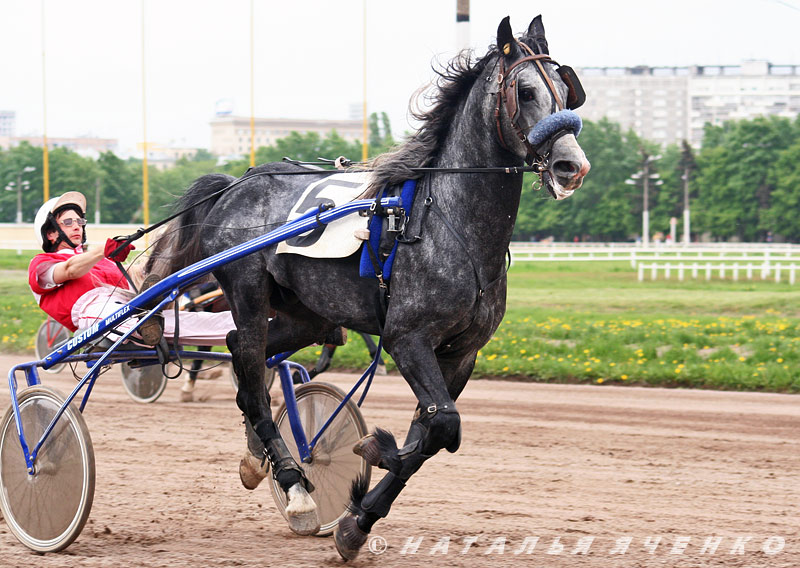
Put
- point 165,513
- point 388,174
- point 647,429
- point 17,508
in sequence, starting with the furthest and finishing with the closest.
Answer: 1. point 647,429
2. point 165,513
3. point 17,508
4. point 388,174

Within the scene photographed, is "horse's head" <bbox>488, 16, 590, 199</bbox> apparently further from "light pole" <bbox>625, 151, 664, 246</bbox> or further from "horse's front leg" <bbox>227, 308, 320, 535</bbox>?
"light pole" <bbox>625, 151, 664, 246</bbox>

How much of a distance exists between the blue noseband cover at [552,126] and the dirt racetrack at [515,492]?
5.30ft

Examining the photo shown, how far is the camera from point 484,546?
4266 millimetres

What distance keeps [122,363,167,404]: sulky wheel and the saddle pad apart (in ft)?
13.5

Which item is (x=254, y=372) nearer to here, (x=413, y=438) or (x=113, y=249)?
(x=113, y=249)

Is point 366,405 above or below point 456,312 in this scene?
below

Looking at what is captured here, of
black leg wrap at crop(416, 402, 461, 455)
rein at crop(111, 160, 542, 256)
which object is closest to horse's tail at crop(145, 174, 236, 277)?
rein at crop(111, 160, 542, 256)

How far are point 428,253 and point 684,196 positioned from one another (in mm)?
57047

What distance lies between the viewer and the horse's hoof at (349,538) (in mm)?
3982

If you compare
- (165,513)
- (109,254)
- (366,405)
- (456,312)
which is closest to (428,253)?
(456,312)

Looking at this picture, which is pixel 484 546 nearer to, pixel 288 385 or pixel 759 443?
pixel 288 385

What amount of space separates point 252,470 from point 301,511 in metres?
0.49

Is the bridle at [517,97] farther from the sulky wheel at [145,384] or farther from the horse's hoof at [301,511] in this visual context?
the sulky wheel at [145,384]

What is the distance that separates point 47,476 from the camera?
4418 millimetres
